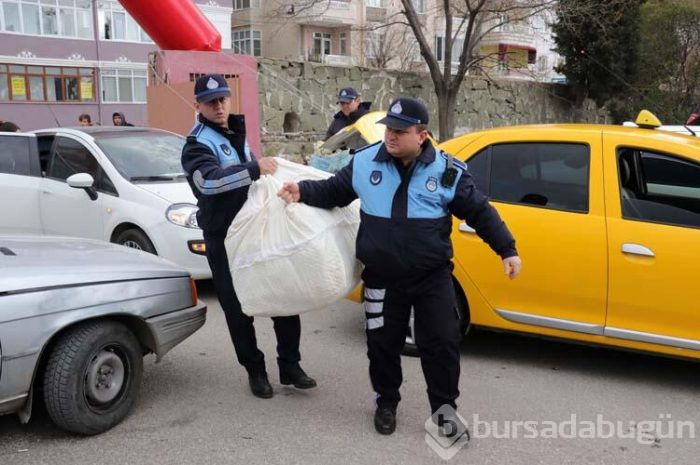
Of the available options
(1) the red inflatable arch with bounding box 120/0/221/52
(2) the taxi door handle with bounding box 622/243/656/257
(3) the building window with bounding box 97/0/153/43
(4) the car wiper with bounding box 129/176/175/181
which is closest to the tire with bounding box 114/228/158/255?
(4) the car wiper with bounding box 129/176/175/181

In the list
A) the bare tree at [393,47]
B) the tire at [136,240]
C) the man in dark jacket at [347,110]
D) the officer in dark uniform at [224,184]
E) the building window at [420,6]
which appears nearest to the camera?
the officer in dark uniform at [224,184]

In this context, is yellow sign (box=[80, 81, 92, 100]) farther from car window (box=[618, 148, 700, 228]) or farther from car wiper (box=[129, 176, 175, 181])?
car window (box=[618, 148, 700, 228])

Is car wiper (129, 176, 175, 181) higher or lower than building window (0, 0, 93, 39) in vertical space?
lower

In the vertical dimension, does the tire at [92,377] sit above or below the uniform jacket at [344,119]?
below

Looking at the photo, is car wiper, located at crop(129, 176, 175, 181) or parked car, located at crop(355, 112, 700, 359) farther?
car wiper, located at crop(129, 176, 175, 181)

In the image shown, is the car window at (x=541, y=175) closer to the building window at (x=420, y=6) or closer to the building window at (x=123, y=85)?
the building window at (x=123, y=85)

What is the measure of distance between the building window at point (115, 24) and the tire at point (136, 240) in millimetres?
29072

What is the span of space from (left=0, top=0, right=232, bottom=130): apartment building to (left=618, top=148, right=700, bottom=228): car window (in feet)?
90.7

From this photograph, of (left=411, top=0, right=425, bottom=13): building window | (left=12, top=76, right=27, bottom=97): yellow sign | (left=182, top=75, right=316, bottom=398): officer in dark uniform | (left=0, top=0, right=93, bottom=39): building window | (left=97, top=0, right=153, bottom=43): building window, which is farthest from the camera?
(left=411, top=0, right=425, bottom=13): building window

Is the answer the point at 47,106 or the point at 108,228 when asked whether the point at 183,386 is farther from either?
the point at 47,106

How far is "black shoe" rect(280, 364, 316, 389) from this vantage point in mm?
3982

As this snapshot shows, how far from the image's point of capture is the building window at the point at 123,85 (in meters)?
32.2

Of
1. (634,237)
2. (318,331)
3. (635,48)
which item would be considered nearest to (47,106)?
(635,48)

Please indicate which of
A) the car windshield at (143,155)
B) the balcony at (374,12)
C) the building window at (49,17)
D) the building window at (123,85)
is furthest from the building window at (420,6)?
the car windshield at (143,155)
